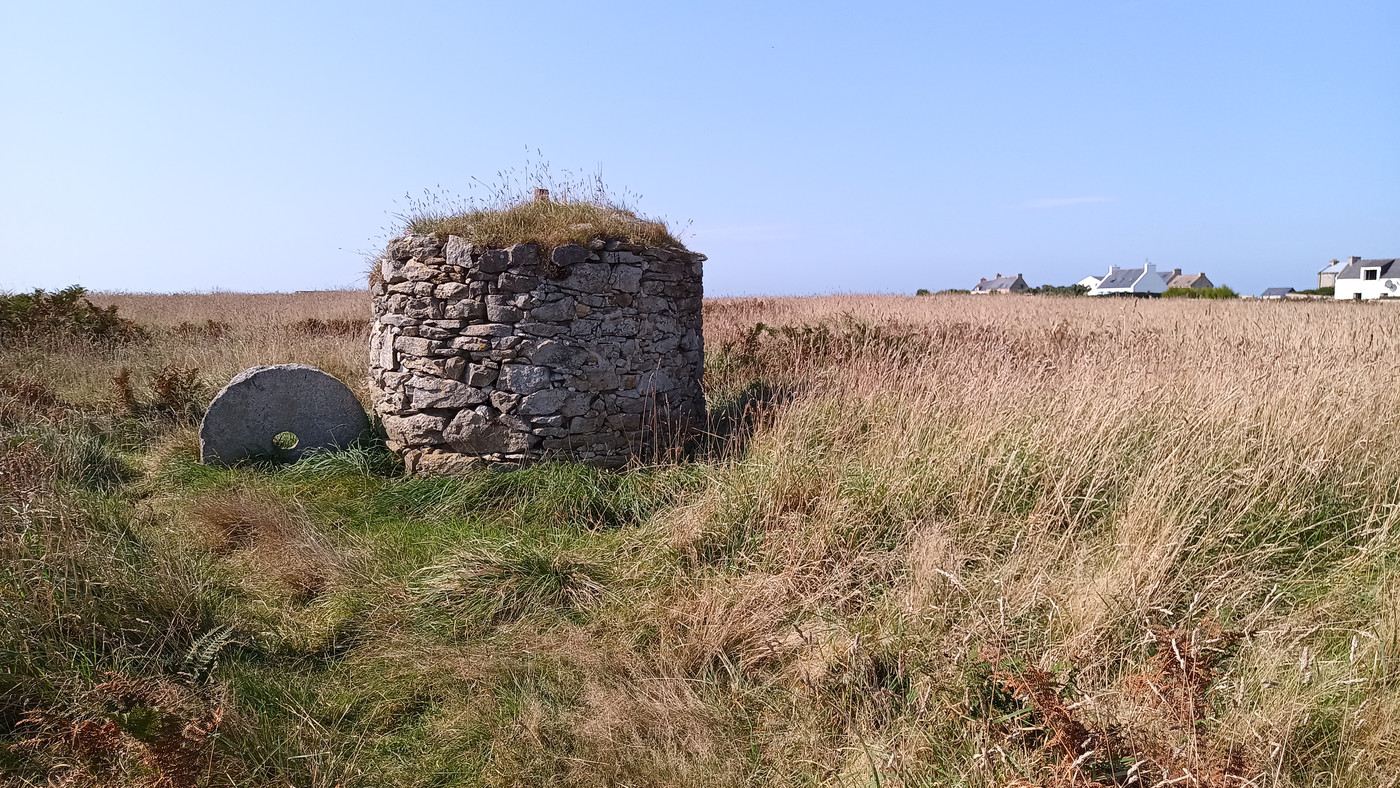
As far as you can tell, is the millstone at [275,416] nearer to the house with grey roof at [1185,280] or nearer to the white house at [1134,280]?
the white house at [1134,280]

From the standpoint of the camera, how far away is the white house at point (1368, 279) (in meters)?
43.4

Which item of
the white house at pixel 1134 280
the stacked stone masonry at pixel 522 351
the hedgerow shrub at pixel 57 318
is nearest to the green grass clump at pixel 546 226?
the stacked stone masonry at pixel 522 351

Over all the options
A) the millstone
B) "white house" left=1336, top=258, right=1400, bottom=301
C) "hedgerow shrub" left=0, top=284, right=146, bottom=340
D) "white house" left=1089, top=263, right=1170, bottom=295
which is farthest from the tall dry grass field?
"white house" left=1089, top=263, right=1170, bottom=295

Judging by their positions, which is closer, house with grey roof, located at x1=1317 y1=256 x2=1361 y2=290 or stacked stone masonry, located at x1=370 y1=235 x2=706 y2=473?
stacked stone masonry, located at x1=370 y1=235 x2=706 y2=473

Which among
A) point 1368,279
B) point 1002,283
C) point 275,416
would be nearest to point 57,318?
point 275,416

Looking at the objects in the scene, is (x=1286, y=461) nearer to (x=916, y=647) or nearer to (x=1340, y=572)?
(x=1340, y=572)

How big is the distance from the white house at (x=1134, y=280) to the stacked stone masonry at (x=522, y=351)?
2306 inches

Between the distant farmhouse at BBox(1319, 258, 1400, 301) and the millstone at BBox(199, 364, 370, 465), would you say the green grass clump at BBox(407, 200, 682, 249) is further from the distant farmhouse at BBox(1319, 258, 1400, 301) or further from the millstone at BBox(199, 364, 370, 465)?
the distant farmhouse at BBox(1319, 258, 1400, 301)

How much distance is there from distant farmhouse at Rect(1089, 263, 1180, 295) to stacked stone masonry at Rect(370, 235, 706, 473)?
58.6 metres

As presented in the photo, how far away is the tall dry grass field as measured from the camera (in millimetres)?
2676

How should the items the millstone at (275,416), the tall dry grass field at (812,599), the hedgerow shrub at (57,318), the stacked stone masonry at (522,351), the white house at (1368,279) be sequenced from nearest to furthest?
the tall dry grass field at (812,599)
the stacked stone masonry at (522,351)
the millstone at (275,416)
the hedgerow shrub at (57,318)
the white house at (1368,279)

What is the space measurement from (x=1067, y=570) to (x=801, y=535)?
4.34 feet

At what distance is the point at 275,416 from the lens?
20.5 feet

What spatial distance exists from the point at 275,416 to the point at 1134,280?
216 ft
